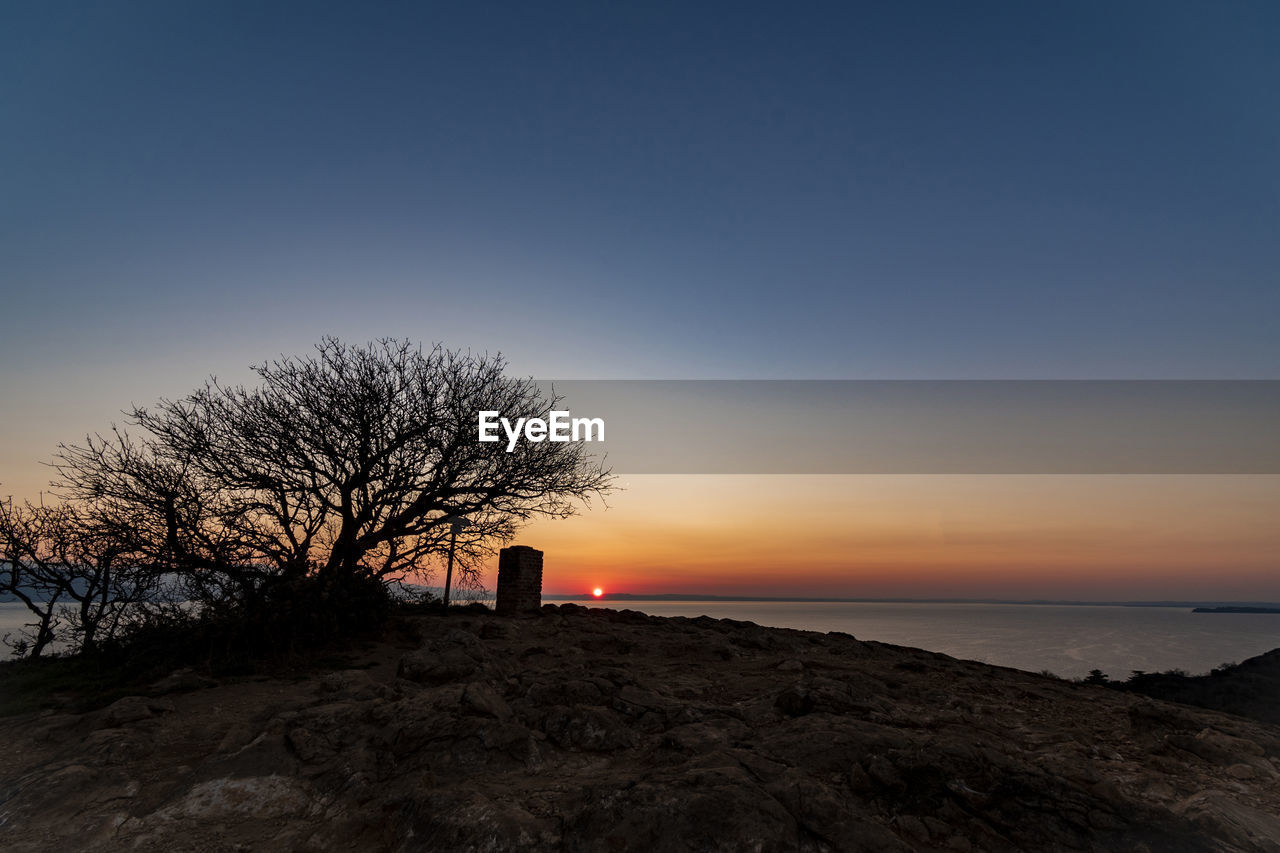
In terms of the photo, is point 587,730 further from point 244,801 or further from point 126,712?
point 126,712

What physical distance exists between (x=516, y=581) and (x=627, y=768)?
12.7m

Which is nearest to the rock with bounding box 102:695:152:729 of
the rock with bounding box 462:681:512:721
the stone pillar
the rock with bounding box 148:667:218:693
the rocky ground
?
the rocky ground

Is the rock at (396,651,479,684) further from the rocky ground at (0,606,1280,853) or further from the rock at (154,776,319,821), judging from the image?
the rock at (154,776,319,821)

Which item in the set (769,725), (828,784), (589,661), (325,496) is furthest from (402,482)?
(828,784)

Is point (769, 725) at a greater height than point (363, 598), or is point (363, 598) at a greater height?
point (363, 598)

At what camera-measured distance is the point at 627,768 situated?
6.71 metres

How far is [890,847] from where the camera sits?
509cm

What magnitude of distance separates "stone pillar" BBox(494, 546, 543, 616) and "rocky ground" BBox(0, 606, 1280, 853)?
27.9 ft

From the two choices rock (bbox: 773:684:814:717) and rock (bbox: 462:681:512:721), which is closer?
rock (bbox: 462:681:512:721)

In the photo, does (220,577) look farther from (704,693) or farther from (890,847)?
(890,847)

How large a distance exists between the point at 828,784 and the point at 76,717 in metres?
10.3

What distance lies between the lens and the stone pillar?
18.9 m

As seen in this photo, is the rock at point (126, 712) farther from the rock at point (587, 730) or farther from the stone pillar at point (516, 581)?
the stone pillar at point (516, 581)

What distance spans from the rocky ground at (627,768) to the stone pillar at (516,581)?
8.52 metres
